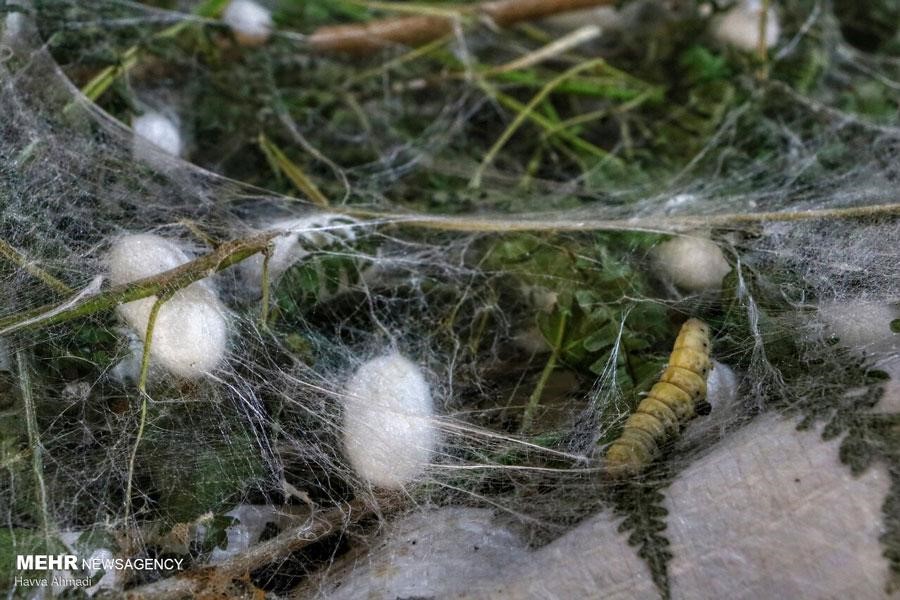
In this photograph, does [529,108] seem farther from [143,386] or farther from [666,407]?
[143,386]

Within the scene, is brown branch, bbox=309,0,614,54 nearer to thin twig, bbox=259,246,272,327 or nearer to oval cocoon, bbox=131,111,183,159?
oval cocoon, bbox=131,111,183,159

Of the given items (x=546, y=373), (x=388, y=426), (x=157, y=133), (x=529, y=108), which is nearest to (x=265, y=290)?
(x=388, y=426)

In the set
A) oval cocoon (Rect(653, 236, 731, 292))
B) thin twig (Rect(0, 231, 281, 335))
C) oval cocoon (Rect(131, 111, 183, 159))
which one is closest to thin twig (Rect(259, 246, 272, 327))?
thin twig (Rect(0, 231, 281, 335))

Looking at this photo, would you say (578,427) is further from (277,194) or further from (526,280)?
(277,194)

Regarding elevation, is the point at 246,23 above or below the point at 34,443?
above

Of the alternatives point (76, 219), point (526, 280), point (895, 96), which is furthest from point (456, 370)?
point (895, 96)

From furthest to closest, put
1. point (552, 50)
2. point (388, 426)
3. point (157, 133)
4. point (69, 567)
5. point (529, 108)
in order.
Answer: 1. point (552, 50)
2. point (529, 108)
3. point (157, 133)
4. point (388, 426)
5. point (69, 567)

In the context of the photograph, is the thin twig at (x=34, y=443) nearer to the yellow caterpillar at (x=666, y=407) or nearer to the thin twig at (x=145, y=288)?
the thin twig at (x=145, y=288)
